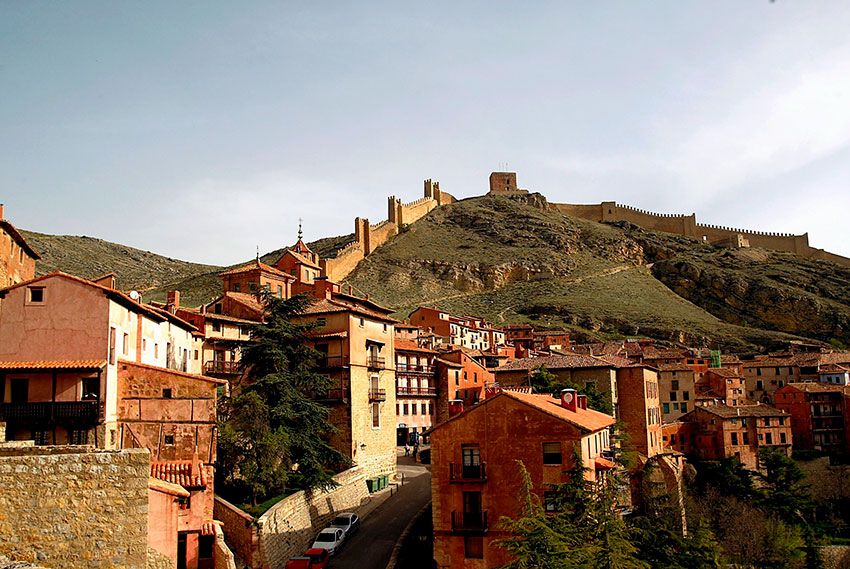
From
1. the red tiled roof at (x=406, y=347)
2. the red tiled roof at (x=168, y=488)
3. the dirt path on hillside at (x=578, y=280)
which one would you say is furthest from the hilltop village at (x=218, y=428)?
the dirt path on hillside at (x=578, y=280)

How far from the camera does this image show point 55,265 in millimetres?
109562

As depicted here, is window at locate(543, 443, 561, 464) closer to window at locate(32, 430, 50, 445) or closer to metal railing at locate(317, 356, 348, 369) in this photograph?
metal railing at locate(317, 356, 348, 369)

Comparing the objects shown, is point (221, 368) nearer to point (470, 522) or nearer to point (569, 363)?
point (470, 522)

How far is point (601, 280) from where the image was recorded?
133625mm

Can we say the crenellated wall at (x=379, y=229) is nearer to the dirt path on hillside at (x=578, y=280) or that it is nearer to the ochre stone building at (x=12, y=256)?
the dirt path on hillside at (x=578, y=280)

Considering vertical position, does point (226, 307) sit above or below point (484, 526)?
above

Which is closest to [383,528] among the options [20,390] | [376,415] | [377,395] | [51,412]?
[376,415]

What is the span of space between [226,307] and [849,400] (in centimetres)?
5342

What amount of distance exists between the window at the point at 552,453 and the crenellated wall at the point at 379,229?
A: 253 ft

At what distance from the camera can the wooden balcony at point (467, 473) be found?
104ft

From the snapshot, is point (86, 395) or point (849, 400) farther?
point (849, 400)

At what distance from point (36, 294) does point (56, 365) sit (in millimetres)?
2808

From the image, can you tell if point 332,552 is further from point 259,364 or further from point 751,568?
point 751,568

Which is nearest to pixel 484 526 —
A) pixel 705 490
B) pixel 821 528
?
pixel 705 490
